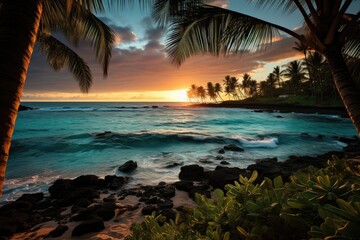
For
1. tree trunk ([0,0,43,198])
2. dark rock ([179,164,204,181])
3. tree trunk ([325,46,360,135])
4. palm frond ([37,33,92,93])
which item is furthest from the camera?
palm frond ([37,33,92,93])

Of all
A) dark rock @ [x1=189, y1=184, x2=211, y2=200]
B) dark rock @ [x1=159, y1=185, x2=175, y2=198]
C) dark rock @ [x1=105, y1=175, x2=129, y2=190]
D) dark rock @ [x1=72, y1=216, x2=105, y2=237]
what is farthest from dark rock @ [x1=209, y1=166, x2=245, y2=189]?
dark rock @ [x1=72, y1=216, x2=105, y2=237]

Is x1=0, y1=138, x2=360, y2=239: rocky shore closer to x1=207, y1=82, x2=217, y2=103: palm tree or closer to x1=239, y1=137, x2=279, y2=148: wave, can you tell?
x1=239, y1=137, x2=279, y2=148: wave

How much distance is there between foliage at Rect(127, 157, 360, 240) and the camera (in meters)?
0.70

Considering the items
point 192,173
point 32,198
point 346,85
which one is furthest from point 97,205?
point 346,85

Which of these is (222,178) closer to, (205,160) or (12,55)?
(205,160)

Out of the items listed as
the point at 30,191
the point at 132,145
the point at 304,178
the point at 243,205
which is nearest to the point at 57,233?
the point at 30,191

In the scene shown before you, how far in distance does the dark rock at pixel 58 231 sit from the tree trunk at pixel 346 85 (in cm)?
486

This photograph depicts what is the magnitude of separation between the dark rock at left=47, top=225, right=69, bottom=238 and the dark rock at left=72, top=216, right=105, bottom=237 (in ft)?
0.86

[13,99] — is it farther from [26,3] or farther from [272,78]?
[272,78]

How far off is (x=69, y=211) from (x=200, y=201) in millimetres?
4544

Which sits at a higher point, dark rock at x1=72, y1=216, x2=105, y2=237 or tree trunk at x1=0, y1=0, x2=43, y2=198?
tree trunk at x1=0, y1=0, x2=43, y2=198

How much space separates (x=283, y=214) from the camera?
35.9 inches

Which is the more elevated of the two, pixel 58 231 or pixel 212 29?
pixel 212 29

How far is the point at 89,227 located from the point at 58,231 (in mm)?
575
